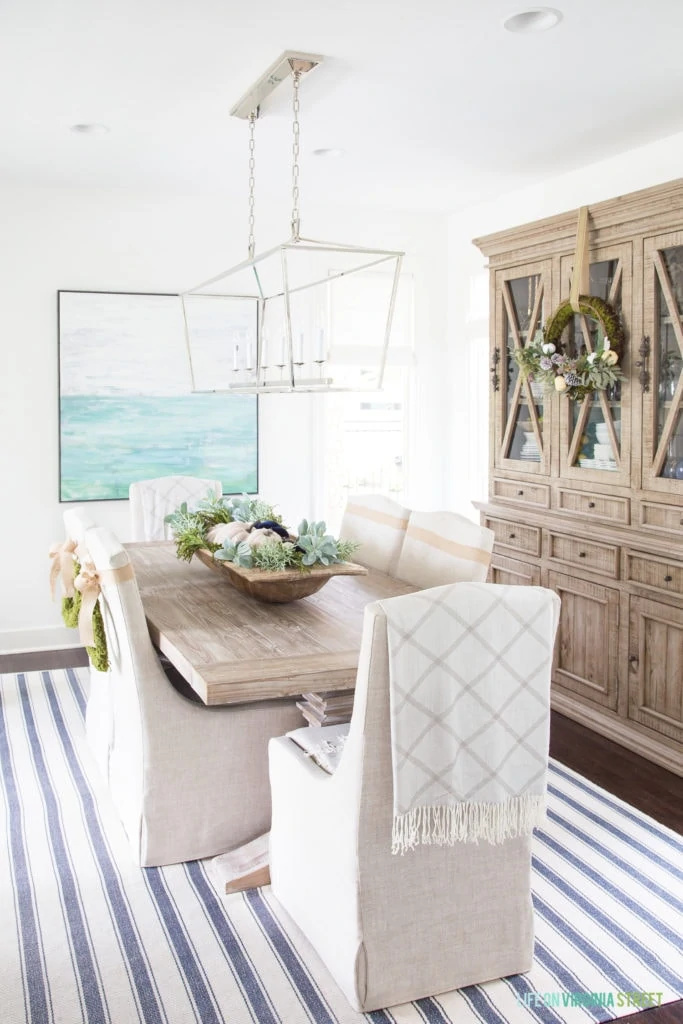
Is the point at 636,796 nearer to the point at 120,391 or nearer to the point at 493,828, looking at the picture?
the point at 493,828

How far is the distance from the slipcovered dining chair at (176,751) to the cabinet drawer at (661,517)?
1655 mm

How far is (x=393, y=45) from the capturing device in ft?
9.78

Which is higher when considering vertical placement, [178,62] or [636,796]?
[178,62]

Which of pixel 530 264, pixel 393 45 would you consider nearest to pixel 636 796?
pixel 530 264

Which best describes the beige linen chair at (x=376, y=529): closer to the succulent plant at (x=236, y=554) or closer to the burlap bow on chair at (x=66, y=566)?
the succulent plant at (x=236, y=554)

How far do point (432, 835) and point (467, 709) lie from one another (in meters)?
0.29

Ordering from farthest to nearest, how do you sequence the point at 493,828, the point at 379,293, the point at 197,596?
the point at 379,293
the point at 197,596
the point at 493,828

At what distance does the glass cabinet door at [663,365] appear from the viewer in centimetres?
352

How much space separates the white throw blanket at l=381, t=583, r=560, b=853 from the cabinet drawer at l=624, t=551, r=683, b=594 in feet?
5.51

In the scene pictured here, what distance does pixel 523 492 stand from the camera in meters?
4.44

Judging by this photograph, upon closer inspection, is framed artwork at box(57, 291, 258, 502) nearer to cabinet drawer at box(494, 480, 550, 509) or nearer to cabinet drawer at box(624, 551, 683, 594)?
cabinet drawer at box(494, 480, 550, 509)

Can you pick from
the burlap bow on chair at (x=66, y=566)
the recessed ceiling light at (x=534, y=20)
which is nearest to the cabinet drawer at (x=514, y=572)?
the burlap bow on chair at (x=66, y=566)

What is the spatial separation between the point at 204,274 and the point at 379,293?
3.71ft

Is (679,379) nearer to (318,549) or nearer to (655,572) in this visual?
(655,572)
